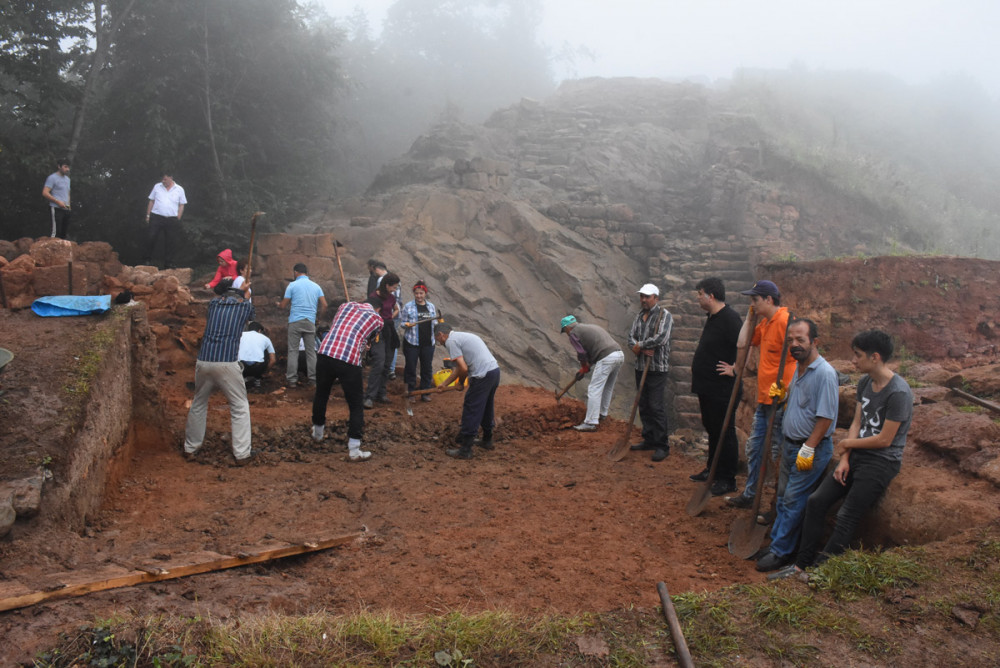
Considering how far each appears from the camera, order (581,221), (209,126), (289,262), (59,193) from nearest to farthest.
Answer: (59,193) → (289,262) → (209,126) → (581,221)

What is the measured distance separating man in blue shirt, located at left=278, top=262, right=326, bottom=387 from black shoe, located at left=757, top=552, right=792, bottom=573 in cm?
682

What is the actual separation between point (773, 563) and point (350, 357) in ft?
13.6

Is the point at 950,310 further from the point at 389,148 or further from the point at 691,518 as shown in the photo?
the point at 389,148

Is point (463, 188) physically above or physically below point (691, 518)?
above

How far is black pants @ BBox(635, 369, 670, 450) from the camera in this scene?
7.30 m

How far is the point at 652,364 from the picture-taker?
719 cm

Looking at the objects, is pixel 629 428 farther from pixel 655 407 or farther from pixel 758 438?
pixel 758 438

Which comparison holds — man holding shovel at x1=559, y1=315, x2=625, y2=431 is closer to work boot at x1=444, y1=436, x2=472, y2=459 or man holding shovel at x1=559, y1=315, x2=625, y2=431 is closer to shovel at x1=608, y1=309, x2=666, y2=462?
shovel at x1=608, y1=309, x2=666, y2=462

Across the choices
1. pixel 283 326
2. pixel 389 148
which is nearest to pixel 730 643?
pixel 283 326

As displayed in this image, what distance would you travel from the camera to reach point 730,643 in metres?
3.32

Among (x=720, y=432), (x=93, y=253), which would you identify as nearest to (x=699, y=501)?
(x=720, y=432)

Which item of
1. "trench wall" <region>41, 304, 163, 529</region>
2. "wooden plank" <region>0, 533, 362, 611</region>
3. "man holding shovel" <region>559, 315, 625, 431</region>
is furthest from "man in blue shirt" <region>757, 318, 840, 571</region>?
"trench wall" <region>41, 304, 163, 529</region>

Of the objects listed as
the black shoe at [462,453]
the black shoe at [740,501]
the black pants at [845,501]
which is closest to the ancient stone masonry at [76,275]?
the black shoe at [462,453]

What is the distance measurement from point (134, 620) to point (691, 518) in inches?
158
